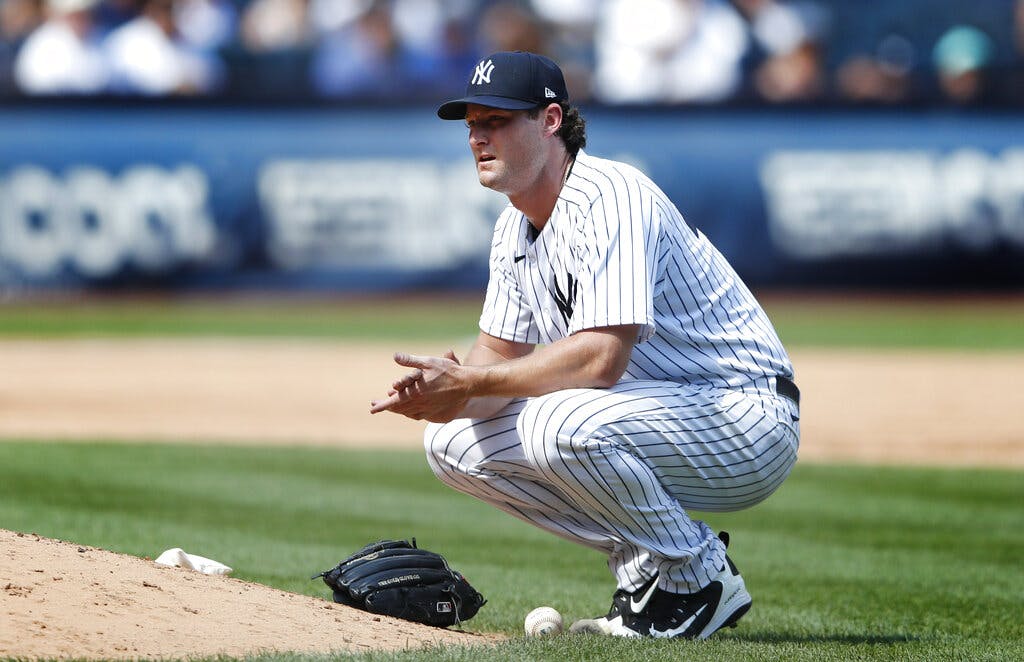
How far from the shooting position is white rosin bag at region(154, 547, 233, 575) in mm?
4148

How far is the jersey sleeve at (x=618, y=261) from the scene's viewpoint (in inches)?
143

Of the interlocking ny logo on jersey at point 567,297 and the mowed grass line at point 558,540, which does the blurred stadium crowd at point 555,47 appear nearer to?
the mowed grass line at point 558,540

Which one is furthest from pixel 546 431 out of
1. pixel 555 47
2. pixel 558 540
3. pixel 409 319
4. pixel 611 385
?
pixel 555 47

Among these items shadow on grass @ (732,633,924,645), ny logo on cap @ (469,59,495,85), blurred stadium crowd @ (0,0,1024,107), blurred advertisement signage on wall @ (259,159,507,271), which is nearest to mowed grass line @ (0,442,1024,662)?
shadow on grass @ (732,633,924,645)

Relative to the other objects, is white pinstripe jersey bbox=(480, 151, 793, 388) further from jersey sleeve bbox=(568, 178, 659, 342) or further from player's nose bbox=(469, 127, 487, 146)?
player's nose bbox=(469, 127, 487, 146)

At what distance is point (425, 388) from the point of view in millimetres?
3607

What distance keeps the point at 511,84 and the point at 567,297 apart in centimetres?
59

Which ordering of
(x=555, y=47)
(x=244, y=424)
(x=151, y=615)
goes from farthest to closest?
(x=555, y=47)
(x=244, y=424)
(x=151, y=615)

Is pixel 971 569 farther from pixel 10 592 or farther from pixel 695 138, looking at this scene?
pixel 695 138

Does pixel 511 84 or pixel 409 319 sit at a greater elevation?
pixel 511 84

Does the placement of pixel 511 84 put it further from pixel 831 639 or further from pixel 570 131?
pixel 831 639

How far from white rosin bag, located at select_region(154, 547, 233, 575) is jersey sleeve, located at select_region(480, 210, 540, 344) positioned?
3.55 ft

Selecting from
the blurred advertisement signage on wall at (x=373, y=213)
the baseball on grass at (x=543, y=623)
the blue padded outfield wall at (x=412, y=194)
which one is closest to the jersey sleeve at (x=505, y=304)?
the baseball on grass at (x=543, y=623)

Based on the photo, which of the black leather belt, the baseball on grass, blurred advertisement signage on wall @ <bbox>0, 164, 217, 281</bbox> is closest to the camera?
the baseball on grass
